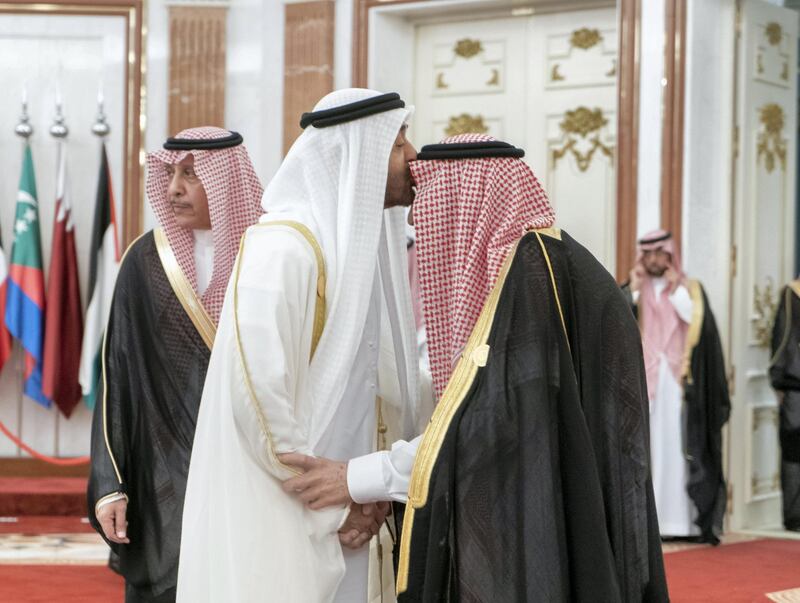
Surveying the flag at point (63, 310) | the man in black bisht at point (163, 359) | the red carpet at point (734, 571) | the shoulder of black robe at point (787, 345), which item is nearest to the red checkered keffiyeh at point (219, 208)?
the man in black bisht at point (163, 359)

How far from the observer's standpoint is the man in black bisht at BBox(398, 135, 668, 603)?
2197mm

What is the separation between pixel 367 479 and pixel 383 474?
1.5 inches

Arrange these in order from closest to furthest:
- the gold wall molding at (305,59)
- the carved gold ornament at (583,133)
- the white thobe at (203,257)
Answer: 1. the white thobe at (203,257)
2. the carved gold ornament at (583,133)
3. the gold wall molding at (305,59)

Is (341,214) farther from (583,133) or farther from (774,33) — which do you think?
(774,33)

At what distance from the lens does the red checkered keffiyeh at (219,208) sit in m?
3.46

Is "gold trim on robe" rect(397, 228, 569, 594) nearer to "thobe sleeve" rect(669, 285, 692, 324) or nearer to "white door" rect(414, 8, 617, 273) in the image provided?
"thobe sleeve" rect(669, 285, 692, 324)

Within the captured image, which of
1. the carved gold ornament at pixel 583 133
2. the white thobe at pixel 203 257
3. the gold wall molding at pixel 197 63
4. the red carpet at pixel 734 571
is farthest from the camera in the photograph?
the gold wall molding at pixel 197 63

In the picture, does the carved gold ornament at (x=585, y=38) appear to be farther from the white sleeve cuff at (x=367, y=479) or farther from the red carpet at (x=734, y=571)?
the white sleeve cuff at (x=367, y=479)

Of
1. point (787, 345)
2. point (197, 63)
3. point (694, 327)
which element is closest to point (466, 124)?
point (197, 63)

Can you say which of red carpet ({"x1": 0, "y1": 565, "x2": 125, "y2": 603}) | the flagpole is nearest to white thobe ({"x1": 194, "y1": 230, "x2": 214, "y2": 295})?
red carpet ({"x1": 0, "y1": 565, "x2": 125, "y2": 603})

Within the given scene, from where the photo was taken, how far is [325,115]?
8.25 feet

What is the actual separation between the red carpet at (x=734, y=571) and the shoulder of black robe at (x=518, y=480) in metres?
3.04

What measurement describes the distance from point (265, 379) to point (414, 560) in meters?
0.41

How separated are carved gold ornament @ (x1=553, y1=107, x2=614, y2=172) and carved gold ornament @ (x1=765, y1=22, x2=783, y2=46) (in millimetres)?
989
